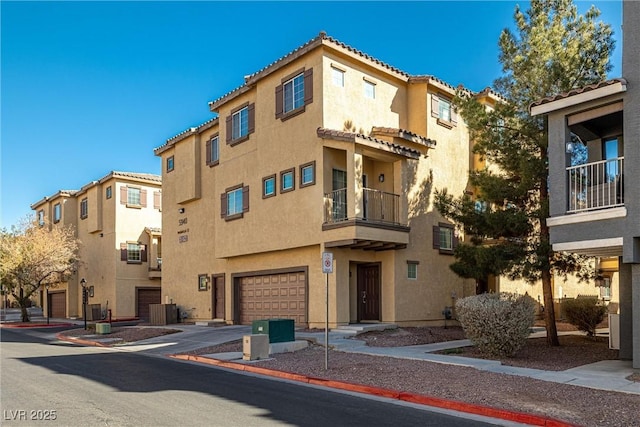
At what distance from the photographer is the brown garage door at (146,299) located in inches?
1507

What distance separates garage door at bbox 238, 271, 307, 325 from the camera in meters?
22.0

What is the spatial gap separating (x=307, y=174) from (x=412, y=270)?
5.52 m

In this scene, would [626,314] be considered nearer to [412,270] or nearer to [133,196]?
[412,270]

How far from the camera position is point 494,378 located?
1130 centimetres

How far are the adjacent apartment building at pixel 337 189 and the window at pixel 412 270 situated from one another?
41mm

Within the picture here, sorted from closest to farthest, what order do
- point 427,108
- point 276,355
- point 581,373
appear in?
point 581,373, point 276,355, point 427,108

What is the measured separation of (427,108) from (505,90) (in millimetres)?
6071

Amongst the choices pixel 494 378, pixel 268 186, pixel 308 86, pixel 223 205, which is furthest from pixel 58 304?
pixel 494 378

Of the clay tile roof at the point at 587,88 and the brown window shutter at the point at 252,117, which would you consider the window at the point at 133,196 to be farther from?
the clay tile roof at the point at 587,88

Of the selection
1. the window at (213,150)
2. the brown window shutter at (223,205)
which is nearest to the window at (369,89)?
the brown window shutter at (223,205)

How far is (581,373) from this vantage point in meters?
12.0

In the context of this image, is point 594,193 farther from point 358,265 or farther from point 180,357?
point 180,357

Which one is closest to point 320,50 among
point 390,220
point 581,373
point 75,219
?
point 390,220

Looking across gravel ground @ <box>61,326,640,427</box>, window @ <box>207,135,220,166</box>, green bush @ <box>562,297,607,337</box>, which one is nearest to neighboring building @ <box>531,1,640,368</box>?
gravel ground @ <box>61,326,640,427</box>
